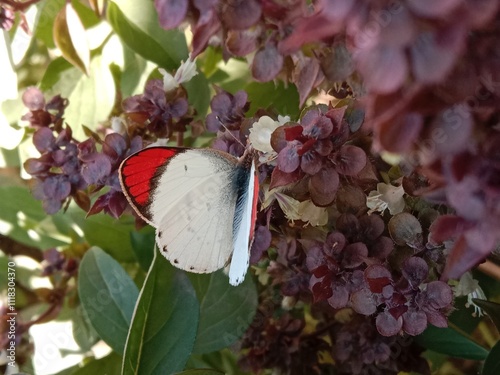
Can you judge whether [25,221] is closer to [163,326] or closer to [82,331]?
[82,331]

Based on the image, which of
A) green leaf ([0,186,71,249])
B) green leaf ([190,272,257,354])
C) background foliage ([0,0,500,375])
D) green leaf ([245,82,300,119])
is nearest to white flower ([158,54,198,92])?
background foliage ([0,0,500,375])

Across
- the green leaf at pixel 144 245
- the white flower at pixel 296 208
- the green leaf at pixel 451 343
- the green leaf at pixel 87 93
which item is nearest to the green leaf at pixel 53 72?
the green leaf at pixel 87 93

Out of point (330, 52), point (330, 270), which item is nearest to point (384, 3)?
point (330, 52)

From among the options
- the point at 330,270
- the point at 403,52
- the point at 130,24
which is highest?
the point at 403,52

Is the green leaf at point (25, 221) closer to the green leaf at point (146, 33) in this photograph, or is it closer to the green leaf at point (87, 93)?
the green leaf at point (87, 93)

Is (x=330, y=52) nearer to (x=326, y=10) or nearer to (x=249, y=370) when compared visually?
(x=326, y=10)
